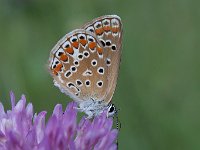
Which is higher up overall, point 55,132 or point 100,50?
point 100,50

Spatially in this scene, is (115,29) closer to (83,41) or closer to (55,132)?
(83,41)

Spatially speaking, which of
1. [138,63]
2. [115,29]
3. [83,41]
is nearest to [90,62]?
[83,41]

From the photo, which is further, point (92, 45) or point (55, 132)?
point (92, 45)

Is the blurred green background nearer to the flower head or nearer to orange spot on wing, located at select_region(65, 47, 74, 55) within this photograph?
orange spot on wing, located at select_region(65, 47, 74, 55)

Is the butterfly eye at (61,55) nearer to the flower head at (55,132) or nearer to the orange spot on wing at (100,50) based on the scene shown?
the orange spot on wing at (100,50)

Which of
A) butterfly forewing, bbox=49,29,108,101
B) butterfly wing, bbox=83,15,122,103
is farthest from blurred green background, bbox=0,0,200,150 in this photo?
butterfly wing, bbox=83,15,122,103

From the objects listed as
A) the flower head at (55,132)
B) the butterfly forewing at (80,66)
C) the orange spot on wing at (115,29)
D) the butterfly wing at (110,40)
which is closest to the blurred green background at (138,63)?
the butterfly forewing at (80,66)
